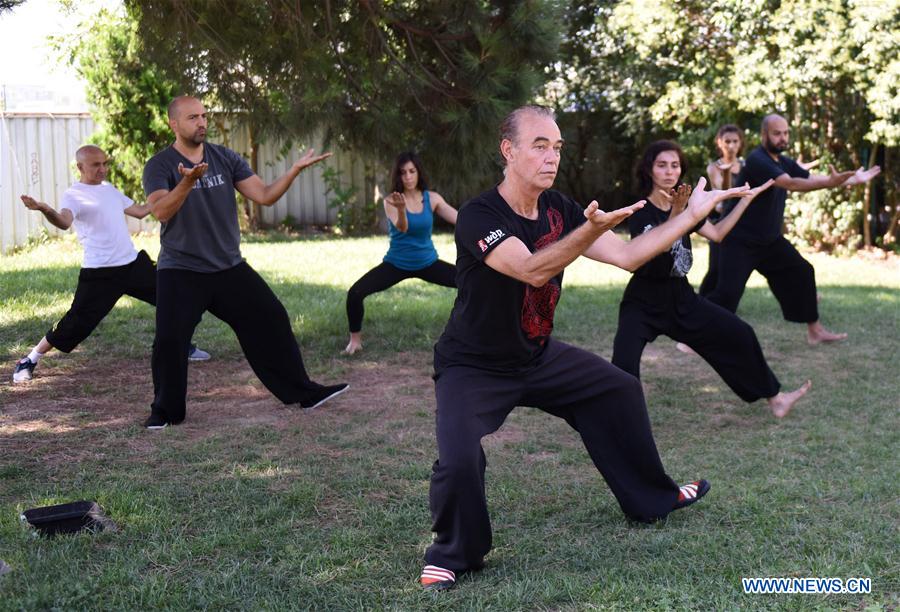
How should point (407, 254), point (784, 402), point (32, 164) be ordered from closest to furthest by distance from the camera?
point (784, 402), point (407, 254), point (32, 164)

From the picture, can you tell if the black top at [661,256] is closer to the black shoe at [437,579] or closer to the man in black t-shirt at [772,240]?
the man in black t-shirt at [772,240]

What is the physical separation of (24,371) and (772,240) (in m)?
5.98

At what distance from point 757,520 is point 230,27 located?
4.73m

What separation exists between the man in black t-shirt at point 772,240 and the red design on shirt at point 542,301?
4.19 meters

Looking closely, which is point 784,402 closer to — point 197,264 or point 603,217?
point 603,217

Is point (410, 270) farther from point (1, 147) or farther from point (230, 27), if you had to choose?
point (1, 147)

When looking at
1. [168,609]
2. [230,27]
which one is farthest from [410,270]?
[168,609]

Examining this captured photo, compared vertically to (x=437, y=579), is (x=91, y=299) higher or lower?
higher

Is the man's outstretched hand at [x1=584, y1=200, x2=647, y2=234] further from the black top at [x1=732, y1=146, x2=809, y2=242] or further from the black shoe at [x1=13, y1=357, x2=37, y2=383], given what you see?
the black shoe at [x1=13, y1=357, x2=37, y2=383]

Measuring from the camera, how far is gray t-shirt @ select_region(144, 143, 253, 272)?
6.07 metres

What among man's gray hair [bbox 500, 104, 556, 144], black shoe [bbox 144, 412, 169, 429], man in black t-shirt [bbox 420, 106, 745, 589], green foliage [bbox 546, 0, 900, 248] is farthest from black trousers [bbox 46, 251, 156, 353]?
green foliage [bbox 546, 0, 900, 248]

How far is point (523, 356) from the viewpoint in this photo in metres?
4.08

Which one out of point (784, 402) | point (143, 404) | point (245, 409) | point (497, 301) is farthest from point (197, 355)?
point (497, 301)

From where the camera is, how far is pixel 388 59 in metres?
7.34
